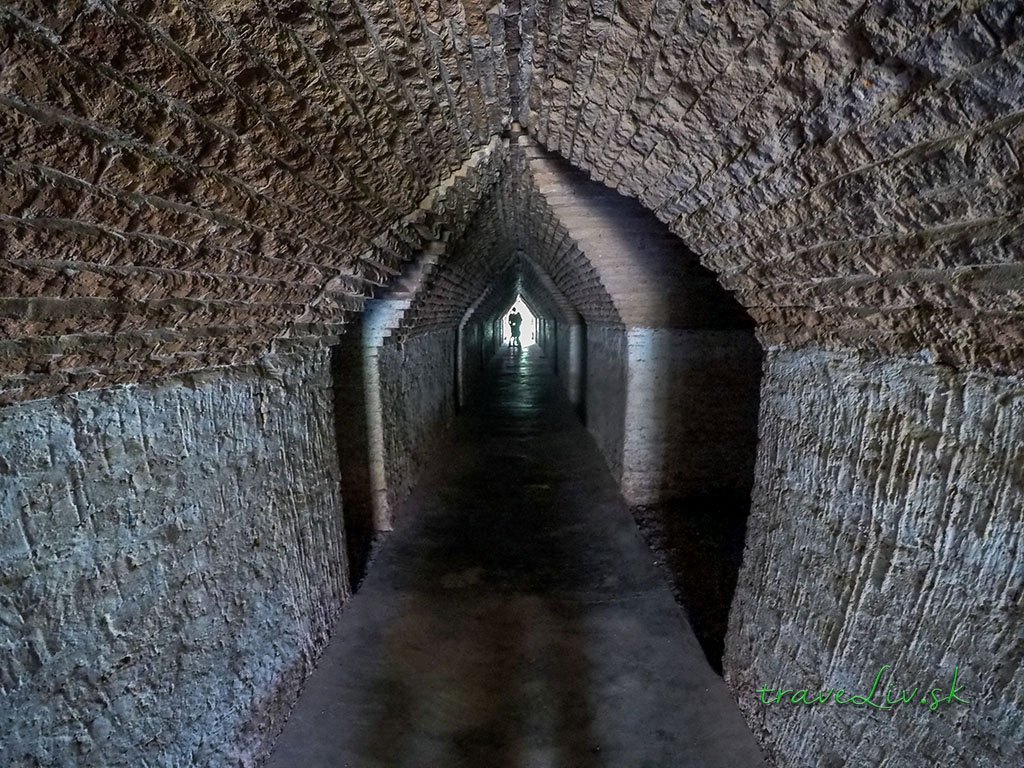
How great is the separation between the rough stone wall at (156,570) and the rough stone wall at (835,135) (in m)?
2.00

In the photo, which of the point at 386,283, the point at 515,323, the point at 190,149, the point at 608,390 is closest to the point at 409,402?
the point at 608,390

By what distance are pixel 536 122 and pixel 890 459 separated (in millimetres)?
2013

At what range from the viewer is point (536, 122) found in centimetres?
250

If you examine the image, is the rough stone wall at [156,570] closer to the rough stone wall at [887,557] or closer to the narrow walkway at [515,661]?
the narrow walkway at [515,661]

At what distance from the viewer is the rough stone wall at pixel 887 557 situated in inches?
62.1

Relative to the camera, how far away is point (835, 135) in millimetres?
1472

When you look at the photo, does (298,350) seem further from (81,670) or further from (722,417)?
(722,417)

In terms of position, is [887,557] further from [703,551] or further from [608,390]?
[608,390]

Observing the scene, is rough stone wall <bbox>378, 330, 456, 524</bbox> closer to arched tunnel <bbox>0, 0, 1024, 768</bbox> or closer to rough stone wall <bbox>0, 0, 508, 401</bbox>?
arched tunnel <bbox>0, 0, 1024, 768</bbox>

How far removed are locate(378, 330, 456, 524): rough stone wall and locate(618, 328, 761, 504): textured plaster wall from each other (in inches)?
96.8

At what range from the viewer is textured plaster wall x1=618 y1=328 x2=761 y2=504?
5.60 m

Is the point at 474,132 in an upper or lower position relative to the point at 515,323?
upper

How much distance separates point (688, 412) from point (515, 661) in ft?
10.5

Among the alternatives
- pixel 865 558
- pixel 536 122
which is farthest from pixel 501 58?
pixel 865 558
